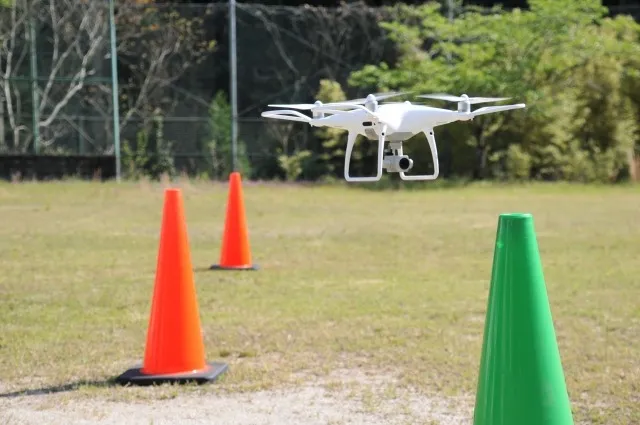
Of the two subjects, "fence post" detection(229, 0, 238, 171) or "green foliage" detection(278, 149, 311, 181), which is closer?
"fence post" detection(229, 0, 238, 171)

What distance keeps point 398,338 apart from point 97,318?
2.25 meters

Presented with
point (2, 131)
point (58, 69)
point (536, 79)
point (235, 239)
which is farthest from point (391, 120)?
point (58, 69)

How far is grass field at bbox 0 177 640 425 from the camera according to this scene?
509 cm

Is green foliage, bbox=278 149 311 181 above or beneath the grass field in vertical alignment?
above

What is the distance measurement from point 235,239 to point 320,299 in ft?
5.85

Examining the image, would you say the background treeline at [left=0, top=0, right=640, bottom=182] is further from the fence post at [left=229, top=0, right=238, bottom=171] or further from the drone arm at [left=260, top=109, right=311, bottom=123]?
the drone arm at [left=260, top=109, right=311, bottom=123]

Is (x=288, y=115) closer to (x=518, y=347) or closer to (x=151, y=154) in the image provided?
(x=518, y=347)

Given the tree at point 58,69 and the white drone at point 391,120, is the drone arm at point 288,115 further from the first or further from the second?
the tree at point 58,69

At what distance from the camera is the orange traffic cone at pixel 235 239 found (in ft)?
29.2

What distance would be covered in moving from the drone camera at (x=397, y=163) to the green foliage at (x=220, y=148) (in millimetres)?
21064

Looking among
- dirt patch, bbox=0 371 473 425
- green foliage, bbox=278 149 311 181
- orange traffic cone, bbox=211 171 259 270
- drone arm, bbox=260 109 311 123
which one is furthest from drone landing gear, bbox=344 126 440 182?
green foliage, bbox=278 149 311 181

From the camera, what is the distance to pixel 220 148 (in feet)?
78.5

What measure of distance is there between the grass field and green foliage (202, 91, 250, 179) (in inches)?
349

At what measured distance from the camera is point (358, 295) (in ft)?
25.0
